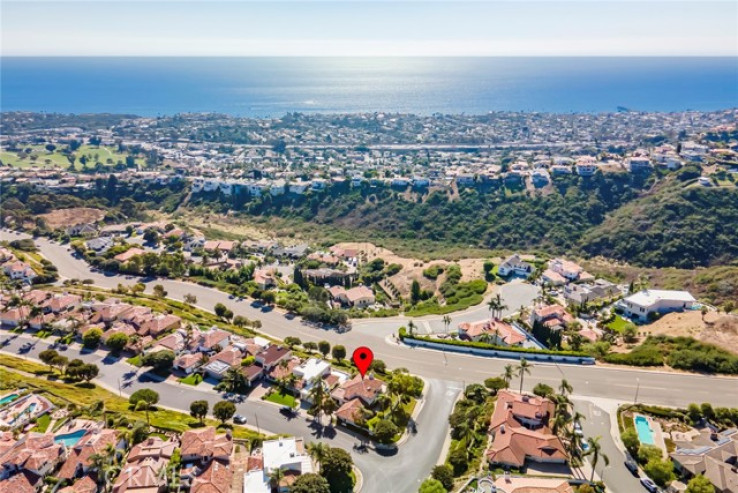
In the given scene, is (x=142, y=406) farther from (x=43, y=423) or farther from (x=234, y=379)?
(x=234, y=379)

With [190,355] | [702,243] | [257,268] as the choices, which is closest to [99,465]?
[190,355]

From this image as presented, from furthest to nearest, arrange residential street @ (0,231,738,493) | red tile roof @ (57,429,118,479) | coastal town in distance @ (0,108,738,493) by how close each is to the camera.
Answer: residential street @ (0,231,738,493), coastal town in distance @ (0,108,738,493), red tile roof @ (57,429,118,479)

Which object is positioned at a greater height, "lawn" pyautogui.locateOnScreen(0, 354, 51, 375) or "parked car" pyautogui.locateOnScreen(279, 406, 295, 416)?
"parked car" pyautogui.locateOnScreen(279, 406, 295, 416)

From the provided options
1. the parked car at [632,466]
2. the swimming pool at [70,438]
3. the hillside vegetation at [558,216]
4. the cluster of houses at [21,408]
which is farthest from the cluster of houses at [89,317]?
the hillside vegetation at [558,216]

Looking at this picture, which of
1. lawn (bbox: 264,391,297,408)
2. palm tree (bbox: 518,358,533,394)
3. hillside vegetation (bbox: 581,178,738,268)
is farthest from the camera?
hillside vegetation (bbox: 581,178,738,268)

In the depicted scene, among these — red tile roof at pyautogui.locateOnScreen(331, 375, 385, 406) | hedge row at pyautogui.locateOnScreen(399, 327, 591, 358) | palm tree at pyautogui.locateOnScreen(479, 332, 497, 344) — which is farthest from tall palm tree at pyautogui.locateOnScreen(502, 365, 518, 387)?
red tile roof at pyautogui.locateOnScreen(331, 375, 385, 406)

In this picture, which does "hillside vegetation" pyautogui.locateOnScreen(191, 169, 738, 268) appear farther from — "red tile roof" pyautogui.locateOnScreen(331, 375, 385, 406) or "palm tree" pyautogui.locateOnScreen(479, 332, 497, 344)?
"red tile roof" pyautogui.locateOnScreen(331, 375, 385, 406)
